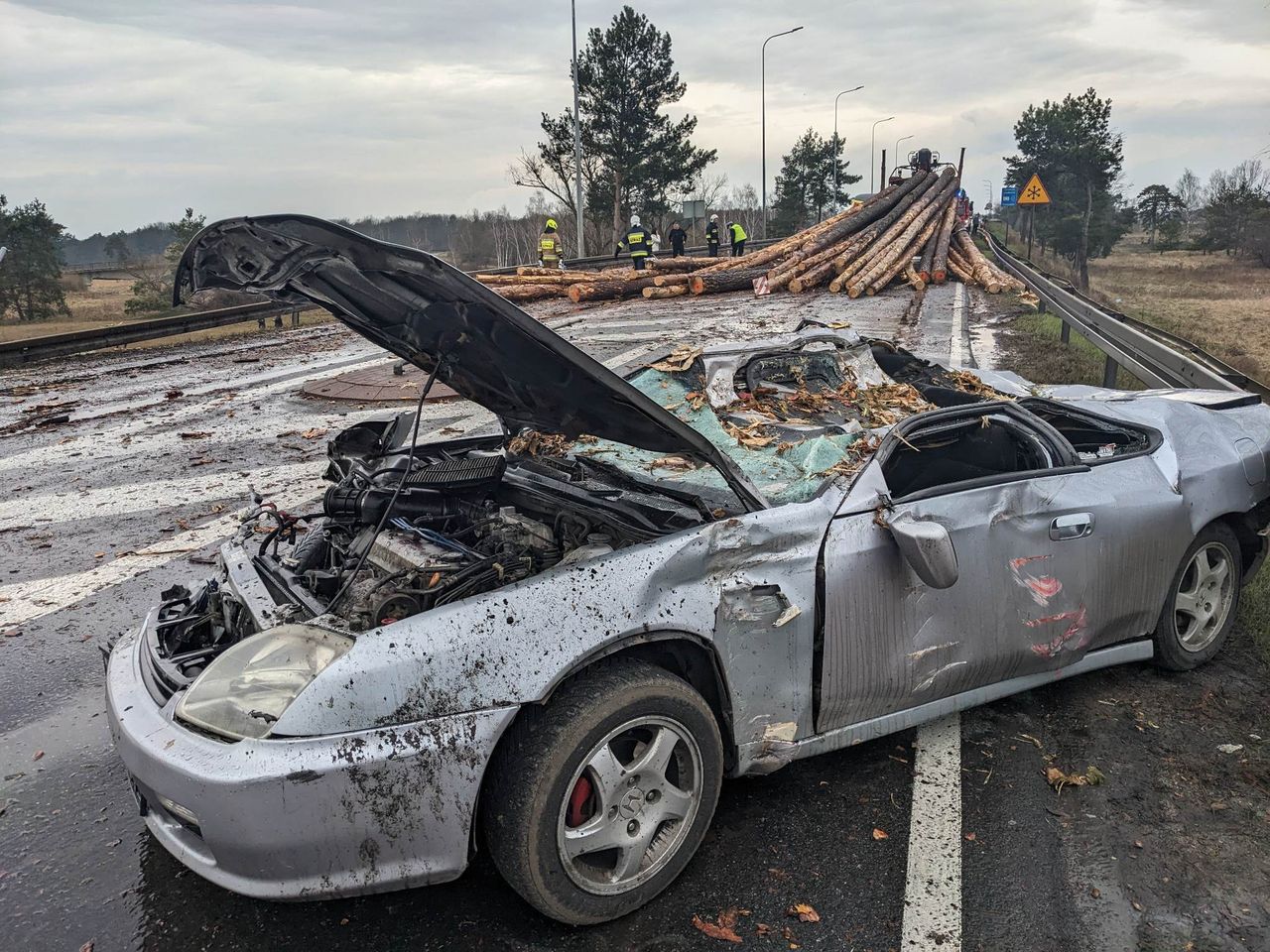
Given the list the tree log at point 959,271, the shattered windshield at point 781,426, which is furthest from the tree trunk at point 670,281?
the shattered windshield at point 781,426

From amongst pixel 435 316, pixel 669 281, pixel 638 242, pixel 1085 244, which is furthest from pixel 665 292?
pixel 1085 244

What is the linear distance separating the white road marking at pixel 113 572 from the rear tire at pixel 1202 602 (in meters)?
2.85

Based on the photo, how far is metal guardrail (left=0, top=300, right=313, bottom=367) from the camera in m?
14.6

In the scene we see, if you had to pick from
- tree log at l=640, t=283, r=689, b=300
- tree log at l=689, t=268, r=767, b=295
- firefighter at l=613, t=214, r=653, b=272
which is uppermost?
firefighter at l=613, t=214, r=653, b=272

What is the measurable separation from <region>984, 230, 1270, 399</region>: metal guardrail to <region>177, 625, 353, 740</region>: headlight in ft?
18.8

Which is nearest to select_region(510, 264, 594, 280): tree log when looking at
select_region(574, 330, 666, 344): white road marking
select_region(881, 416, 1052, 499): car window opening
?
select_region(574, 330, 666, 344): white road marking

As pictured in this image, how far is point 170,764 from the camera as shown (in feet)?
7.89

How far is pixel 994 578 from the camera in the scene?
10.7ft

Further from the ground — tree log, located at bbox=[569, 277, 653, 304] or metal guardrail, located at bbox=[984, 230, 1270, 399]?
tree log, located at bbox=[569, 277, 653, 304]

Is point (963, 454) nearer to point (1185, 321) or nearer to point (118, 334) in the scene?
point (118, 334)

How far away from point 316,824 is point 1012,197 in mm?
51593

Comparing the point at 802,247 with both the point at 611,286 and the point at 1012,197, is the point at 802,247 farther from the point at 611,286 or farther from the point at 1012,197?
the point at 1012,197

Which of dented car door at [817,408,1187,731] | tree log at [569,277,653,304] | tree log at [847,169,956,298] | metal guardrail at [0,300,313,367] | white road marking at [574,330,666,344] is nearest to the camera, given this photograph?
dented car door at [817,408,1187,731]

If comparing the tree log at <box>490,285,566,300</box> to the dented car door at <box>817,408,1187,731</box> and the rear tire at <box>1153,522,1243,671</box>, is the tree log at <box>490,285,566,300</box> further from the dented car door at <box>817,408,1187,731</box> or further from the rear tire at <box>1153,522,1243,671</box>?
the rear tire at <box>1153,522,1243,671</box>
